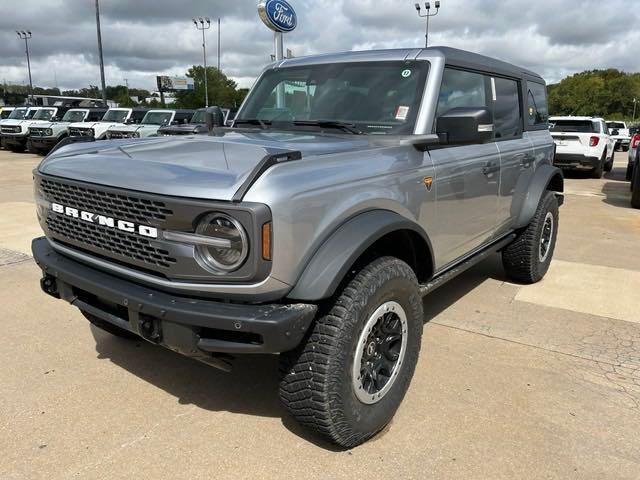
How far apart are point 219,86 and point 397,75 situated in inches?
3254

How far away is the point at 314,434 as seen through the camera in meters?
2.55

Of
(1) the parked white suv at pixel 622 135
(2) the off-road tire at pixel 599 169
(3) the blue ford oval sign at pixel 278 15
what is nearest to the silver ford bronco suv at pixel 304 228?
(3) the blue ford oval sign at pixel 278 15

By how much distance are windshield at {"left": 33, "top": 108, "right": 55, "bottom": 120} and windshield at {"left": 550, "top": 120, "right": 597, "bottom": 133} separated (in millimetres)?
18010

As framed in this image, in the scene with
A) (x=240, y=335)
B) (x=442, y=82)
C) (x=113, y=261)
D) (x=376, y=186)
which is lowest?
(x=240, y=335)

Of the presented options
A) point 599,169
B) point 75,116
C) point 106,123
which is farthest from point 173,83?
point 599,169

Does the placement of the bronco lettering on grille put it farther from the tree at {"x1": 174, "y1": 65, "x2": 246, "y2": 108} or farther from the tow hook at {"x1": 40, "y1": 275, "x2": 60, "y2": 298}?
the tree at {"x1": 174, "y1": 65, "x2": 246, "y2": 108}

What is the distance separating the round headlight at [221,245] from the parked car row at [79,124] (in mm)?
14101

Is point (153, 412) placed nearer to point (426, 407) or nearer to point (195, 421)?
point (195, 421)

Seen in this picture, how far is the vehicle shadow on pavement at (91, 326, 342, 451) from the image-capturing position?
9.49 ft

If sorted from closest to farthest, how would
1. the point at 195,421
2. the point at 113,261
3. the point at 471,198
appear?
the point at 113,261 < the point at 195,421 < the point at 471,198

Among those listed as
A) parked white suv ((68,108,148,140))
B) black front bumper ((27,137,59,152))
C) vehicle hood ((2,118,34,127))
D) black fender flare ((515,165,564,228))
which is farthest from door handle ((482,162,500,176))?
vehicle hood ((2,118,34,127))

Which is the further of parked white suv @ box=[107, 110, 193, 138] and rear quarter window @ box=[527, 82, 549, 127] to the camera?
parked white suv @ box=[107, 110, 193, 138]

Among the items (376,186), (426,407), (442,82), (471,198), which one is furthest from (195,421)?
(442,82)

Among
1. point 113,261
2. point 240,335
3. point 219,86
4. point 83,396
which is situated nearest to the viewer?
point 240,335
